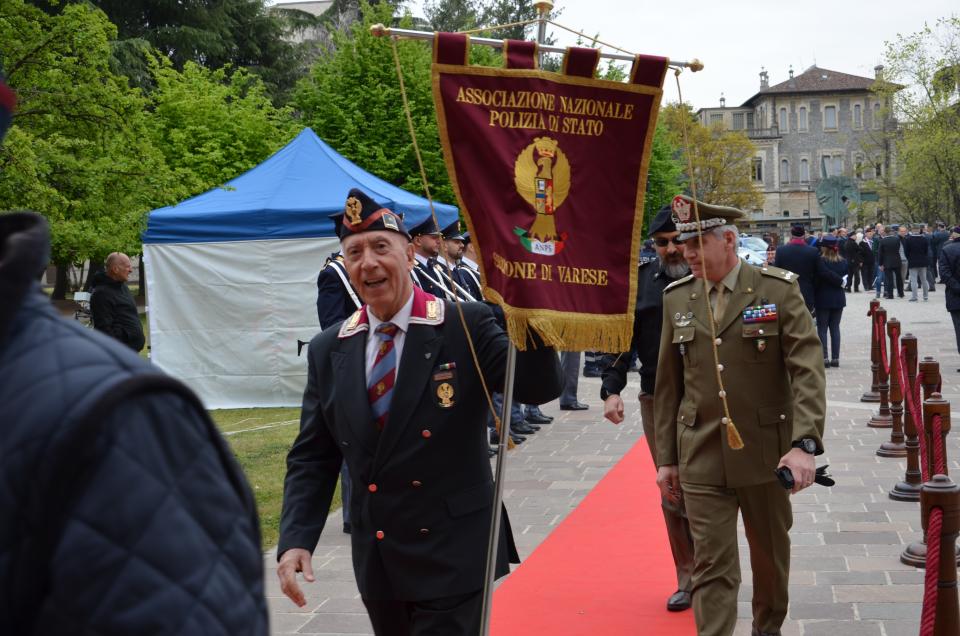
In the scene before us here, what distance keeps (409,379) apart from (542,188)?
0.77 meters

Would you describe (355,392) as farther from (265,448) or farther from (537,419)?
(537,419)

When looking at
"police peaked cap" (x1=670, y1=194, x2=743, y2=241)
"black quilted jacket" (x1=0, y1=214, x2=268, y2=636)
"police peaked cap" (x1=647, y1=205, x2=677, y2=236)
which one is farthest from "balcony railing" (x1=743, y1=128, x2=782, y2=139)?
"black quilted jacket" (x1=0, y1=214, x2=268, y2=636)

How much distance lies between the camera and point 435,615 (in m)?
3.53

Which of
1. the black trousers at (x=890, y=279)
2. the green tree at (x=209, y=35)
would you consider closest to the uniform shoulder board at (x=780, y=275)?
the black trousers at (x=890, y=279)

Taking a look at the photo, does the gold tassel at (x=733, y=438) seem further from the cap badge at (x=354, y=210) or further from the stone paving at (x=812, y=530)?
the cap badge at (x=354, y=210)

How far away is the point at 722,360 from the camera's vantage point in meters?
5.20

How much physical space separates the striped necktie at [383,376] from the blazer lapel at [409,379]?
1.8 inches

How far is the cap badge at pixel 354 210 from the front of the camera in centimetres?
380

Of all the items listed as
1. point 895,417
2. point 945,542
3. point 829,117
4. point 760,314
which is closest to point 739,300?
point 760,314

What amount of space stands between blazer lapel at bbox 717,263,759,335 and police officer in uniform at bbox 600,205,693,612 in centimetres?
91

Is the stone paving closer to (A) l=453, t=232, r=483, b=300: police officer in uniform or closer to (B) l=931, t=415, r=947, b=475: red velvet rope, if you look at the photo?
(B) l=931, t=415, r=947, b=475: red velvet rope

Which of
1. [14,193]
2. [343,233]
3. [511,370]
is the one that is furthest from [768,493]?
[14,193]

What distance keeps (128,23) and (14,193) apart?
1068 inches

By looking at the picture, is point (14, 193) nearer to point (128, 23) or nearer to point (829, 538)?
point (829, 538)
